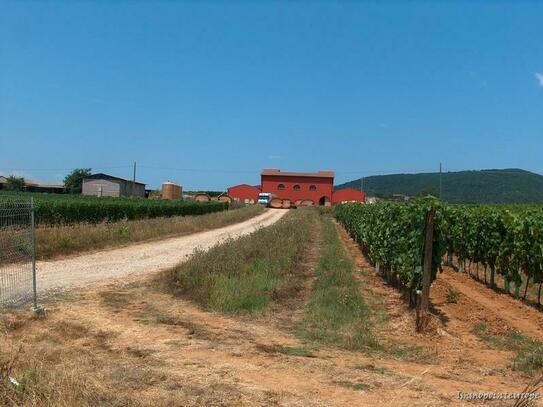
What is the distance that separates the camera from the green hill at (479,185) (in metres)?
111

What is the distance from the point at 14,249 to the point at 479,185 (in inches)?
4904

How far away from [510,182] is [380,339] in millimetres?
127625

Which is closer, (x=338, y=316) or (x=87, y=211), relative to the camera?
(x=338, y=316)

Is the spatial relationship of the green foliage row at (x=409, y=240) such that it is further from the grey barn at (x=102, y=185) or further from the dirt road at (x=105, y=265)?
the grey barn at (x=102, y=185)

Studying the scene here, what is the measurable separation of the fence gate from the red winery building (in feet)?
299

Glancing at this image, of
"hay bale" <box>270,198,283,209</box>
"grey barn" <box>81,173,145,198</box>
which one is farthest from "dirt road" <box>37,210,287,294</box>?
"hay bale" <box>270,198,283,209</box>

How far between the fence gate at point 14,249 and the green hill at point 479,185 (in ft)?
321

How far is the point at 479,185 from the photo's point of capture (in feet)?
401

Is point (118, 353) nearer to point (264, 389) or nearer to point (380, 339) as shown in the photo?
point (264, 389)

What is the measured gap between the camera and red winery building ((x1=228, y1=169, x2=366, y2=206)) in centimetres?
10231

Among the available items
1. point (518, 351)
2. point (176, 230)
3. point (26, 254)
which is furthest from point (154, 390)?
point (176, 230)

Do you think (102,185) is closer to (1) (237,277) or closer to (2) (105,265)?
(2) (105,265)

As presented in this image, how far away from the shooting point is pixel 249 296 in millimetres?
10336

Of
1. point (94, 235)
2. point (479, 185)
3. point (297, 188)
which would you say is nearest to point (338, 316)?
point (94, 235)
